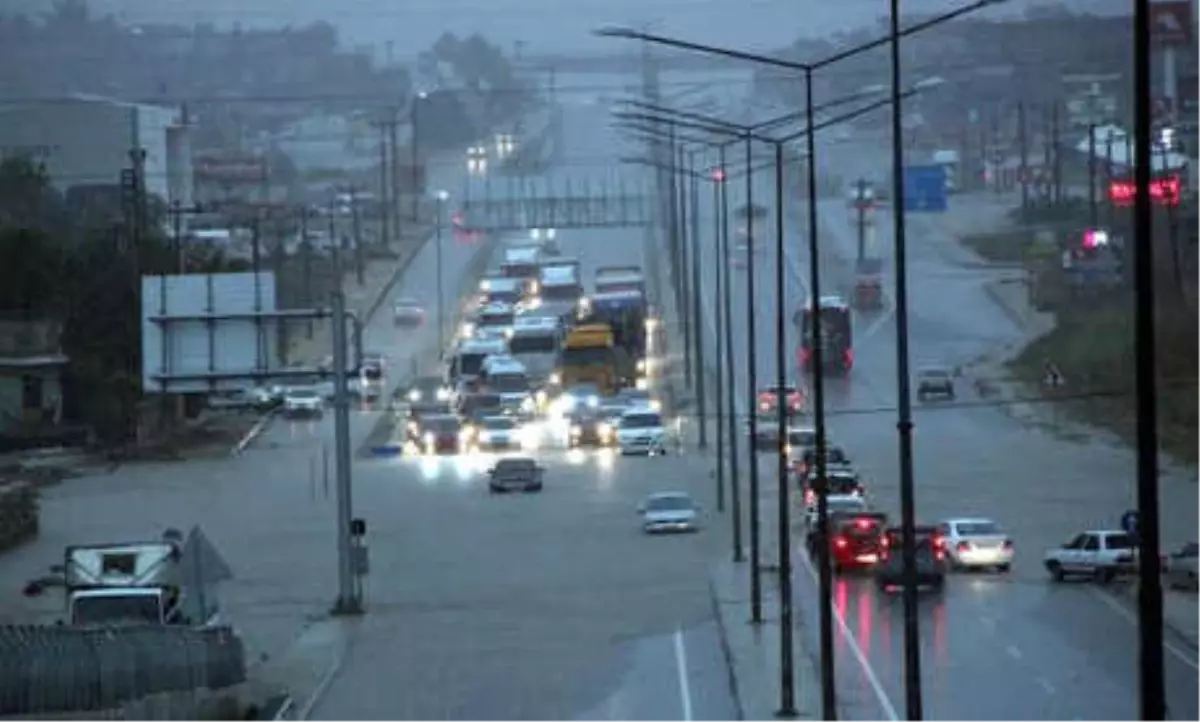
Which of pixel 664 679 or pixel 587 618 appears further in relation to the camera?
pixel 587 618

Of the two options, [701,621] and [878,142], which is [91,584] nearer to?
[701,621]

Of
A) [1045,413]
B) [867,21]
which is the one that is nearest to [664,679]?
[1045,413]

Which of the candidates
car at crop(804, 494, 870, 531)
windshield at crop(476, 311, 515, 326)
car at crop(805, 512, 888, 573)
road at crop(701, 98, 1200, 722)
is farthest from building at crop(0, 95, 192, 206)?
car at crop(805, 512, 888, 573)

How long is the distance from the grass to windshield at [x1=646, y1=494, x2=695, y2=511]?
3470 millimetres

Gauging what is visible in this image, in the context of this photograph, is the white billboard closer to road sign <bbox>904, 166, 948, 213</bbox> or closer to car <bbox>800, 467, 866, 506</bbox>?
car <bbox>800, 467, 866, 506</bbox>

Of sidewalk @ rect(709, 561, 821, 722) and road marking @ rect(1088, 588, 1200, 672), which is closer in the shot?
sidewalk @ rect(709, 561, 821, 722)

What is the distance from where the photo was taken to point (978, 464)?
27641 mm

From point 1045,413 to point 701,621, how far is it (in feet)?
43.7

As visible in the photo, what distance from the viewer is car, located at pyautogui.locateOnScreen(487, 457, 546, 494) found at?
90.5ft

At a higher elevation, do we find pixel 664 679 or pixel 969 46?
pixel 969 46

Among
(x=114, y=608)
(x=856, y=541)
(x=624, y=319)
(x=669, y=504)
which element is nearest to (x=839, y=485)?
(x=669, y=504)

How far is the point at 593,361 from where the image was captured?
120 feet

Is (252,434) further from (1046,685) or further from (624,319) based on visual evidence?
(1046,685)

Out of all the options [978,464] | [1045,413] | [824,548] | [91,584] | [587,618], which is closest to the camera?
[824,548]
